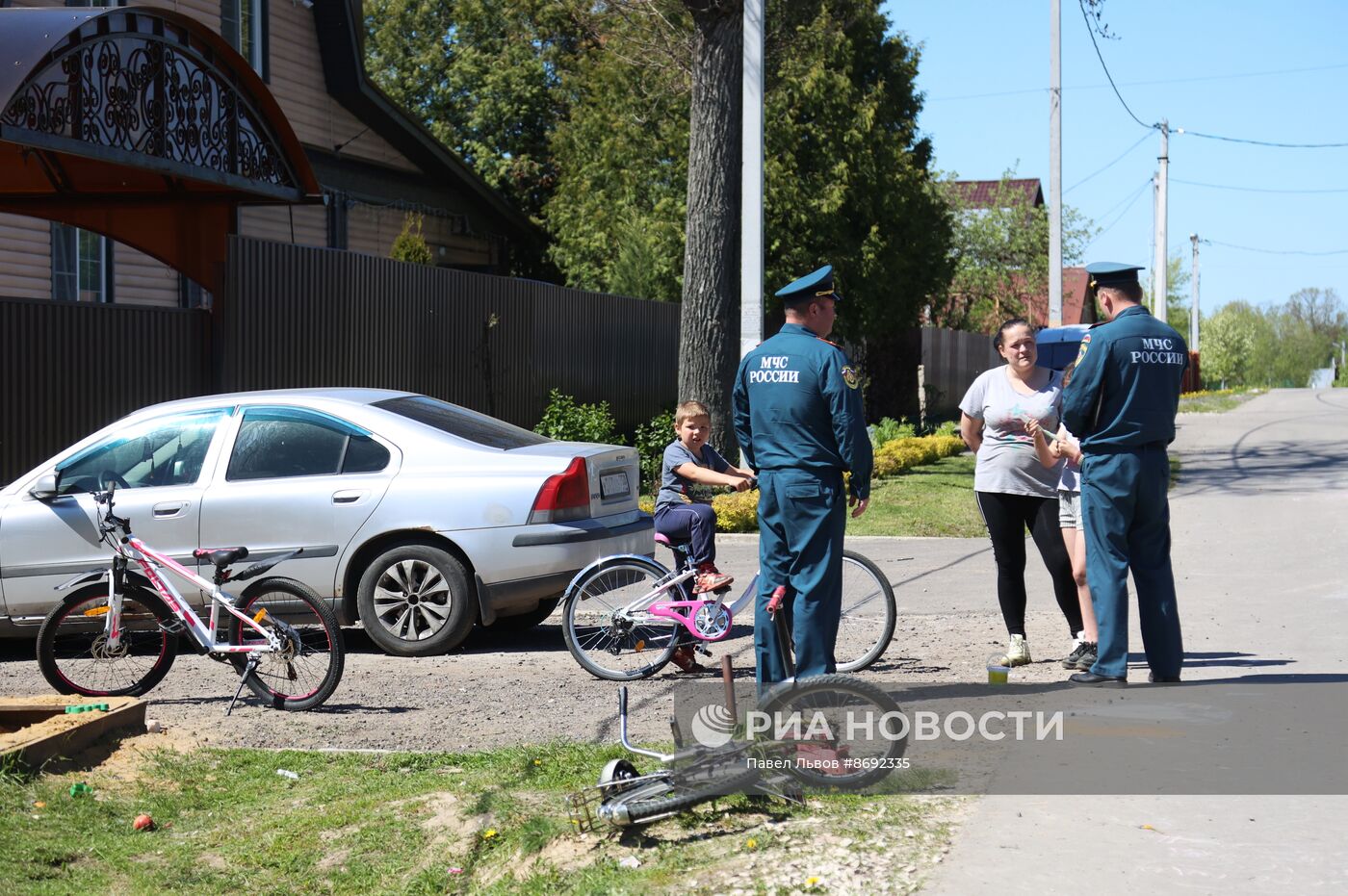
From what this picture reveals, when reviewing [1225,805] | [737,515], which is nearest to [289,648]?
[1225,805]

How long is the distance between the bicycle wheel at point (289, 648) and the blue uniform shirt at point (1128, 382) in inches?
146

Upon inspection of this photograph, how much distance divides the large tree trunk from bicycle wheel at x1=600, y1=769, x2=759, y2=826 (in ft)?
38.0

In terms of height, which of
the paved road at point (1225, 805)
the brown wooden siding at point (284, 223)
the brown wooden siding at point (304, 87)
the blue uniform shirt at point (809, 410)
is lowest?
the paved road at point (1225, 805)

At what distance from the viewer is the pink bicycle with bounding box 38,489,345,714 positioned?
7.29 metres

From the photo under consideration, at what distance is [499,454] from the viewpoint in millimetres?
8812

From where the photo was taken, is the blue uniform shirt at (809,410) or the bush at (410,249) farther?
the bush at (410,249)

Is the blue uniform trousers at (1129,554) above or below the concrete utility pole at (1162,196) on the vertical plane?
below

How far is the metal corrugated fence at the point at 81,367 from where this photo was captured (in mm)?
11445

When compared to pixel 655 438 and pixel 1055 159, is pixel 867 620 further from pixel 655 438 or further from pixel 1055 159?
pixel 1055 159

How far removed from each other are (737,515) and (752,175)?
11.2ft

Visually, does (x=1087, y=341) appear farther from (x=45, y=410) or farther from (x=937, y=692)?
(x=45, y=410)

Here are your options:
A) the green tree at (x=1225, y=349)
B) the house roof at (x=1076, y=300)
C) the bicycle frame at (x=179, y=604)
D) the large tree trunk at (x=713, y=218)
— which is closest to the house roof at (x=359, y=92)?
the large tree trunk at (x=713, y=218)

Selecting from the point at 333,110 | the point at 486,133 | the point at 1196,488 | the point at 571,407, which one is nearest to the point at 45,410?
the point at 571,407

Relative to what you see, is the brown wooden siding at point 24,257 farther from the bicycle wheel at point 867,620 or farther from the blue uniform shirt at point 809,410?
the blue uniform shirt at point 809,410
